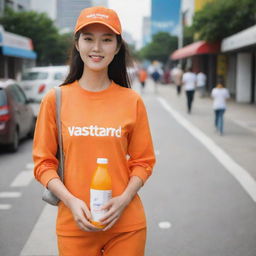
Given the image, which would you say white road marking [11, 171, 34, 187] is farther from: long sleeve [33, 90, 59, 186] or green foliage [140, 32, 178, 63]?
green foliage [140, 32, 178, 63]

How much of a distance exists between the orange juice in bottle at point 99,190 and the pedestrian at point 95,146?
1.7 inches

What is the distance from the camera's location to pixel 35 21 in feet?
131

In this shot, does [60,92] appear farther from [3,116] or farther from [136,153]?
[3,116]

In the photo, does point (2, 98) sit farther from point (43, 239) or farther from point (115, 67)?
point (115, 67)

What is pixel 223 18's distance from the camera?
2556cm

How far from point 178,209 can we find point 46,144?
3.65 m

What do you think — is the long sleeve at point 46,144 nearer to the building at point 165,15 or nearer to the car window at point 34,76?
the car window at point 34,76

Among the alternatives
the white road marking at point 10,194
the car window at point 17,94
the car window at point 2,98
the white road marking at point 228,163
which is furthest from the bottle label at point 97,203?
Answer: the car window at point 17,94

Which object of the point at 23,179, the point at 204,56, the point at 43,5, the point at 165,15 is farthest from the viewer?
the point at 43,5

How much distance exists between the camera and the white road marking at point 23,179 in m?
7.07

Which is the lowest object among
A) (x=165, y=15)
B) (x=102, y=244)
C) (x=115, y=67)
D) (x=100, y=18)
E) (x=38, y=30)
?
(x=102, y=244)

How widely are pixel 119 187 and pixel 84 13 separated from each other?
2.67ft

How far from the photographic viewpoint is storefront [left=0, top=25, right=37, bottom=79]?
28.9 m

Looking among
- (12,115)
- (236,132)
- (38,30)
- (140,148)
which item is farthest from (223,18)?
(140,148)
